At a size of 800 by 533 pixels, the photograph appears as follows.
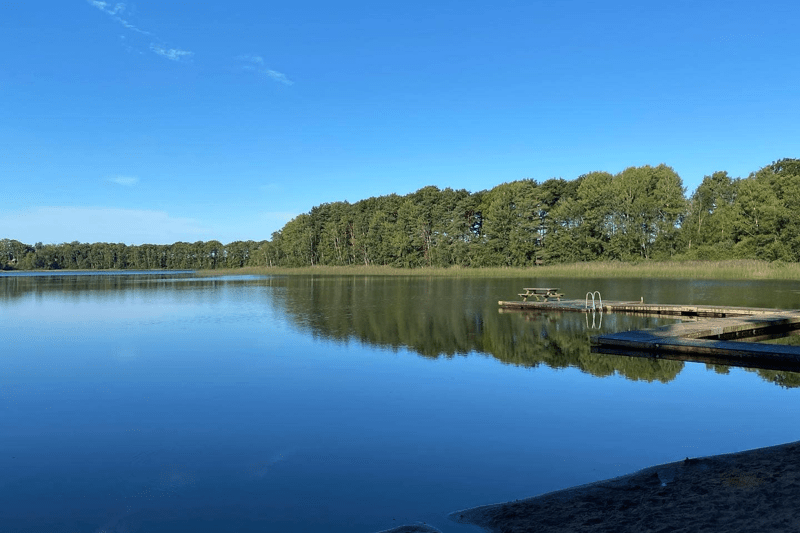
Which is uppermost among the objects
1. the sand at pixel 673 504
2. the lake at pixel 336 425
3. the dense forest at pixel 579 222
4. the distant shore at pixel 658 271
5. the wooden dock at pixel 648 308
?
the dense forest at pixel 579 222

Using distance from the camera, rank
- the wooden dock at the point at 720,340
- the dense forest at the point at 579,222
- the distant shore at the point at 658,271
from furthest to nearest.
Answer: the dense forest at the point at 579,222 → the distant shore at the point at 658,271 → the wooden dock at the point at 720,340

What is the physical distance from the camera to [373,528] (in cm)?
509

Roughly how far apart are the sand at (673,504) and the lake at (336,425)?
435mm

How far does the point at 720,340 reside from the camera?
16438 millimetres

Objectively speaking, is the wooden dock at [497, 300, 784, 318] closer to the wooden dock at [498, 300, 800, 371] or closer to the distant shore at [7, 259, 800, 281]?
the wooden dock at [498, 300, 800, 371]

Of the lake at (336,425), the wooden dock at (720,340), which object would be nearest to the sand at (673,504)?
the lake at (336,425)

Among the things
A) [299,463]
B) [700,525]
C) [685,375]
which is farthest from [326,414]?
[685,375]

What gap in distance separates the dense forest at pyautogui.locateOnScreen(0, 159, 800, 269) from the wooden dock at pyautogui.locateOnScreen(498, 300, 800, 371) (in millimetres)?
46435

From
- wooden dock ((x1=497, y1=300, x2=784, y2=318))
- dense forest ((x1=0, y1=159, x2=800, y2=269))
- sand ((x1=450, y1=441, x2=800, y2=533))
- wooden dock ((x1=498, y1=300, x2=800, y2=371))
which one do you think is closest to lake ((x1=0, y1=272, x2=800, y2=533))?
sand ((x1=450, y1=441, x2=800, y2=533))

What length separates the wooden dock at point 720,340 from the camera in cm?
1364

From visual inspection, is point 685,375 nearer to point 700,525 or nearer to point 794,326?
point 700,525

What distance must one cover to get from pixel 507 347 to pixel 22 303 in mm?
34455

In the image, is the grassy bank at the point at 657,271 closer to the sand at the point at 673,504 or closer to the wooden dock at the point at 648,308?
the wooden dock at the point at 648,308

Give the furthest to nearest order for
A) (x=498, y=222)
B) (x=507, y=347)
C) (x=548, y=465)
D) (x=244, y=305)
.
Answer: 1. (x=498, y=222)
2. (x=244, y=305)
3. (x=507, y=347)
4. (x=548, y=465)
